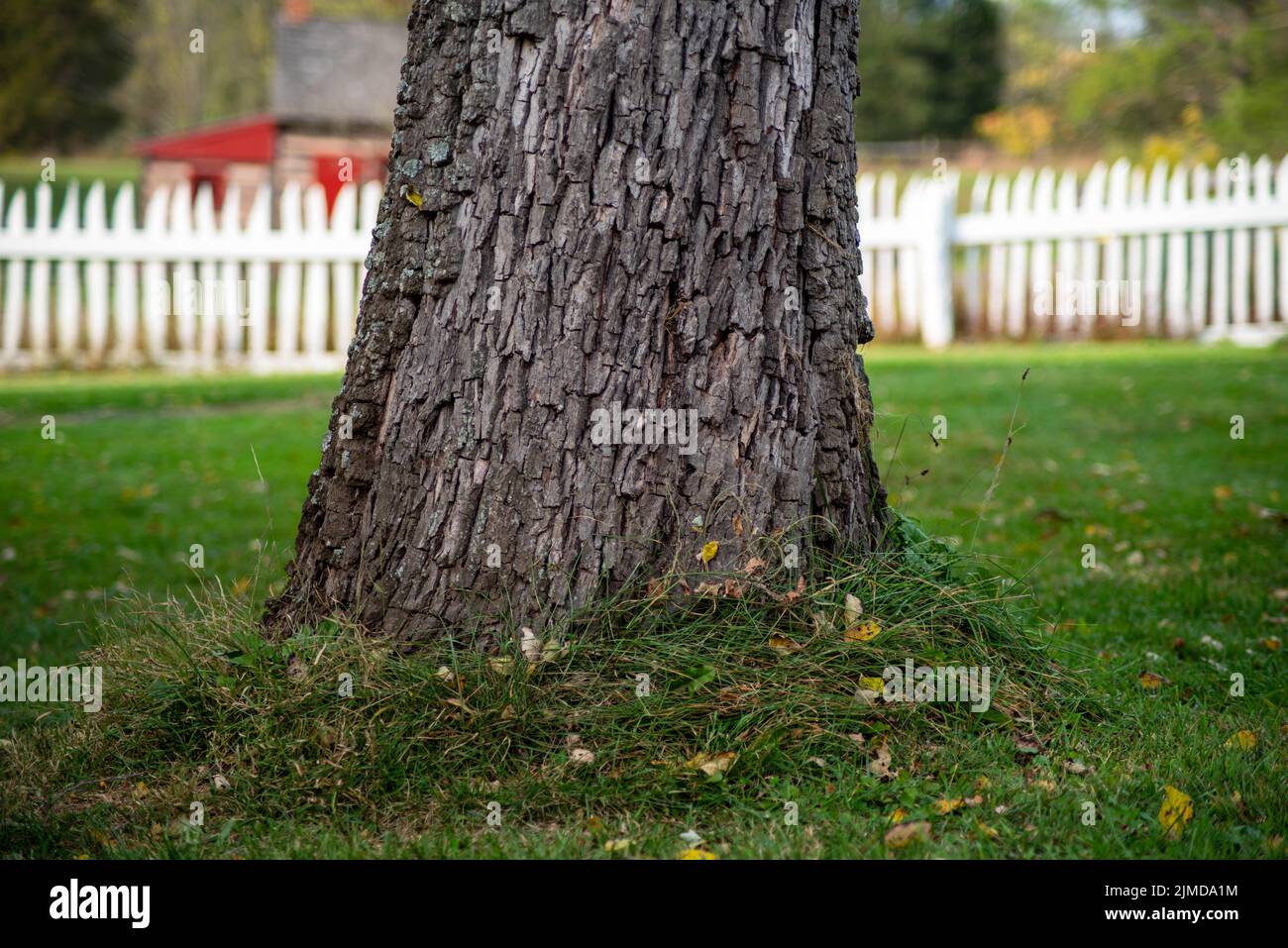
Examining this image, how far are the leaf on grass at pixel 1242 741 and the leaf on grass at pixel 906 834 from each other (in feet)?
3.36

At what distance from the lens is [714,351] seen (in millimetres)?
3109

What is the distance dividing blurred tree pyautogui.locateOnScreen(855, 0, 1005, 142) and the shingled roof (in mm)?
15330

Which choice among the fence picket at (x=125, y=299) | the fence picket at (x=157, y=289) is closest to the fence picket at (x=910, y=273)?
the fence picket at (x=157, y=289)

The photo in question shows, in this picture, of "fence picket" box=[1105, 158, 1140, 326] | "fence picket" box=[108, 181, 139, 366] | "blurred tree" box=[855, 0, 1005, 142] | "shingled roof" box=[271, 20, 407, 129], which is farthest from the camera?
"blurred tree" box=[855, 0, 1005, 142]

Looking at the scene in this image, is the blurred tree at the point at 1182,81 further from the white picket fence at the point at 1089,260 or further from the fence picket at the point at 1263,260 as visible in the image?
the fence picket at the point at 1263,260

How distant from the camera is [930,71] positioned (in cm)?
3509

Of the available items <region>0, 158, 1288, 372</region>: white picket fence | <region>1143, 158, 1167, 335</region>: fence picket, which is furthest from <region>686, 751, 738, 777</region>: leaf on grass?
<region>1143, 158, 1167, 335</region>: fence picket

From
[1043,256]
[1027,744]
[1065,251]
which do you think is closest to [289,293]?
[1043,256]

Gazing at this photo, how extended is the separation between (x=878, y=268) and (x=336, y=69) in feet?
55.7

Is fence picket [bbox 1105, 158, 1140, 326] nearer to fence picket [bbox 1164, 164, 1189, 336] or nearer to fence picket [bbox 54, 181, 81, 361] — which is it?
fence picket [bbox 1164, 164, 1189, 336]

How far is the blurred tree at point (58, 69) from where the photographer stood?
31250 mm

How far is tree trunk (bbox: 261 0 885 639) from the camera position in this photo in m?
3.03

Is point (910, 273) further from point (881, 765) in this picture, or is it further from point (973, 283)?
point (881, 765)
